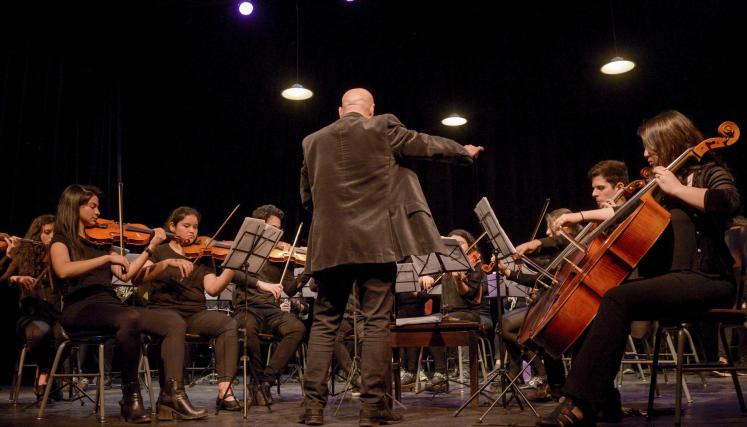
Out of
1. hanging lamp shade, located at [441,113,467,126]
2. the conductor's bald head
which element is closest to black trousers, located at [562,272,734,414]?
the conductor's bald head

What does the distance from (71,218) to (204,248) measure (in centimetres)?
132

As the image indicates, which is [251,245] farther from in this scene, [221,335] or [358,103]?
[358,103]

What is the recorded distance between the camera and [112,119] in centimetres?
818

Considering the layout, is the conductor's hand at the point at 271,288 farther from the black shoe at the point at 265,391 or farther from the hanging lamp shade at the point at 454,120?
the hanging lamp shade at the point at 454,120

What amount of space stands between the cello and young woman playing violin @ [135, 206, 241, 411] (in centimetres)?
213

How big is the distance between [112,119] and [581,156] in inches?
248

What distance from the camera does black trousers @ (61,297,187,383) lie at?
3.48 m

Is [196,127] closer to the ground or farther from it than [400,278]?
farther from it

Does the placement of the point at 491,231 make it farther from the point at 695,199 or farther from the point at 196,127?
the point at 196,127

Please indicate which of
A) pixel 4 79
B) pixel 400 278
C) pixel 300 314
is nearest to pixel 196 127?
pixel 4 79

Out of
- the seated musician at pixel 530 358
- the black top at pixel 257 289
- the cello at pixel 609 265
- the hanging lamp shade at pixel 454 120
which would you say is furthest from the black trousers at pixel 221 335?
the hanging lamp shade at pixel 454 120

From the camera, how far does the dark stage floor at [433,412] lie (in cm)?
299

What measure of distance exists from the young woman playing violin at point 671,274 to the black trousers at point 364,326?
89 cm

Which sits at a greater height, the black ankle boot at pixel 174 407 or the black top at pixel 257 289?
the black top at pixel 257 289
